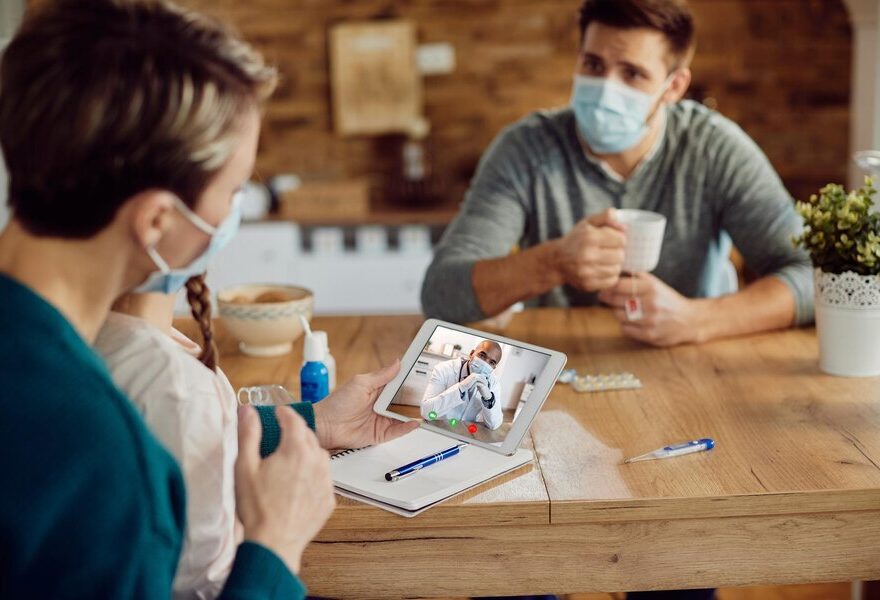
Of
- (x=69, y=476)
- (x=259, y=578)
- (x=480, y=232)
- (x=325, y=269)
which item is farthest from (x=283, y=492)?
(x=325, y=269)

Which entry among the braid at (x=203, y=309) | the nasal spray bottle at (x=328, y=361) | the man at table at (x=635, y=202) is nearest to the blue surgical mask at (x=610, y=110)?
the man at table at (x=635, y=202)

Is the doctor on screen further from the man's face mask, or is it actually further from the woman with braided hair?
the woman with braided hair

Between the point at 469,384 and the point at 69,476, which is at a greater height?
the point at 69,476

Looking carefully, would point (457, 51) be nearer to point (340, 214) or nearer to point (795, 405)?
point (340, 214)

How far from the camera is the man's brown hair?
212cm

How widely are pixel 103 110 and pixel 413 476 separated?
638 mm

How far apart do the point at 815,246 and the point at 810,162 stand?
2.79 metres

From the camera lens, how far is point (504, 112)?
4281 millimetres

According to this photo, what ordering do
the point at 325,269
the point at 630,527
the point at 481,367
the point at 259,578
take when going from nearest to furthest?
the point at 259,578
the point at 630,527
the point at 481,367
the point at 325,269

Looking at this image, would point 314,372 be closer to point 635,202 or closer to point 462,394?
point 462,394

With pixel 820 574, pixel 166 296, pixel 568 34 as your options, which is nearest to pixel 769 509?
pixel 820 574

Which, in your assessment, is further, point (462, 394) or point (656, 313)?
point (656, 313)

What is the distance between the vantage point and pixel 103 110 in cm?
87

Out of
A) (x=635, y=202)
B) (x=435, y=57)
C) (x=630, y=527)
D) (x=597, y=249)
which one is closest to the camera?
(x=630, y=527)
